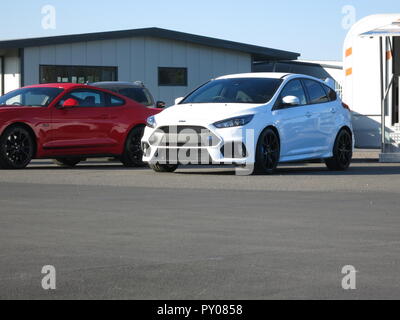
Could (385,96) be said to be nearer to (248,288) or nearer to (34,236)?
(34,236)

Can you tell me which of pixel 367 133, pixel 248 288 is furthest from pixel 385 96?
pixel 248 288

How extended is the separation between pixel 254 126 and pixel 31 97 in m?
4.63

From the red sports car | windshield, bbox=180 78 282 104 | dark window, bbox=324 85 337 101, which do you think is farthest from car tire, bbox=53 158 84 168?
dark window, bbox=324 85 337 101

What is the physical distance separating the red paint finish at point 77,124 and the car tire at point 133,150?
93 mm

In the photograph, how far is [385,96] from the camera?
21.7 meters

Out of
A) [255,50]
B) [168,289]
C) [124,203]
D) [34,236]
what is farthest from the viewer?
[255,50]

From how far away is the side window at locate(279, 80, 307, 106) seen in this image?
1825 cm

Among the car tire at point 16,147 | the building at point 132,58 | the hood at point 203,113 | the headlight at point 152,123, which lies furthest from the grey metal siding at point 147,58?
the hood at point 203,113

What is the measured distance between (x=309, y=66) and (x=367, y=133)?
27.7 m

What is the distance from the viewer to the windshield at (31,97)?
19484 millimetres

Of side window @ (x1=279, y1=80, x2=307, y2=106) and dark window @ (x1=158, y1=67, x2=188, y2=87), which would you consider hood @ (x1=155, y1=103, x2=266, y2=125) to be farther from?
dark window @ (x1=158, y1=67, x2=188, y2=87)

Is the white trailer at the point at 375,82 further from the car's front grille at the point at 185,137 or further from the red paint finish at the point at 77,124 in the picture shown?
the car's front grille at the point at 185,137
